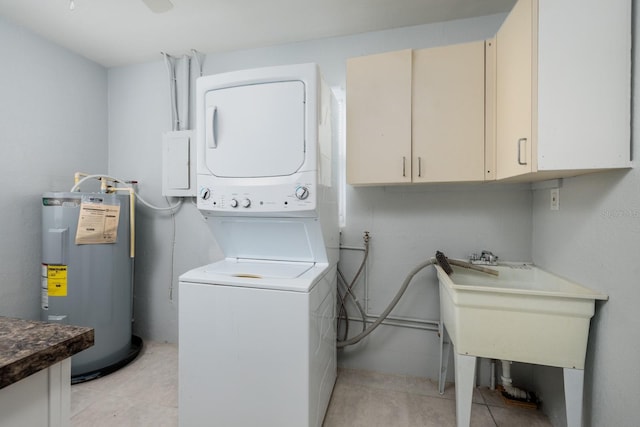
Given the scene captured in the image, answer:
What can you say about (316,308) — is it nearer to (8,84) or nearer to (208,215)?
(208,215)

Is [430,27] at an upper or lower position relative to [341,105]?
upper

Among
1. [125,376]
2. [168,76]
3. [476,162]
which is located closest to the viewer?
[476,162]

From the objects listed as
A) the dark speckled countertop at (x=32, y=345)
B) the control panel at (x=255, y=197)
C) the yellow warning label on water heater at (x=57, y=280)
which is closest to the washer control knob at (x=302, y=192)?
the control panel at (x=255, y=197)

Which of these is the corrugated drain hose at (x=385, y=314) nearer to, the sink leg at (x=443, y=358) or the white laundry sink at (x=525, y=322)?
the sink leg at (x=443, y=358)

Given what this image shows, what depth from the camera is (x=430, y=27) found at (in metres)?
2.01

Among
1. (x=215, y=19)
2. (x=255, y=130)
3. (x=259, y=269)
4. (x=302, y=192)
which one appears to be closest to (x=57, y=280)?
(x=259, y=269)

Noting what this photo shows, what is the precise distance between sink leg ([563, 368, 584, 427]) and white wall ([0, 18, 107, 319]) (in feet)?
10.9

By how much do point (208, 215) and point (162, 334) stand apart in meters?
1.61

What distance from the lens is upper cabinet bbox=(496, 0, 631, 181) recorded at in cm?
110

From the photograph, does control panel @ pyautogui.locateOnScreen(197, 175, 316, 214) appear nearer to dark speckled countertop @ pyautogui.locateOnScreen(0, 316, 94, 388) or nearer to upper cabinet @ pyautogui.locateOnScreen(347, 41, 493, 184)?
upper cabinet @ pyautogui.locateOnScreen(347, 41, 493, 184)

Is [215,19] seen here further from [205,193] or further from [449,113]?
[449,113]

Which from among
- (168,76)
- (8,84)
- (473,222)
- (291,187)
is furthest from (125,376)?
(473,222)

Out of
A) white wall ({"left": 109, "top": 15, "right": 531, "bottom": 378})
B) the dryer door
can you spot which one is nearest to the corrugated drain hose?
white wall ({"left": 109, "top": 15, "right": 531, "bottom": 378})

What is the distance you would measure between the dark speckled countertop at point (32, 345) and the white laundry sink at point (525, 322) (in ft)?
4.63
